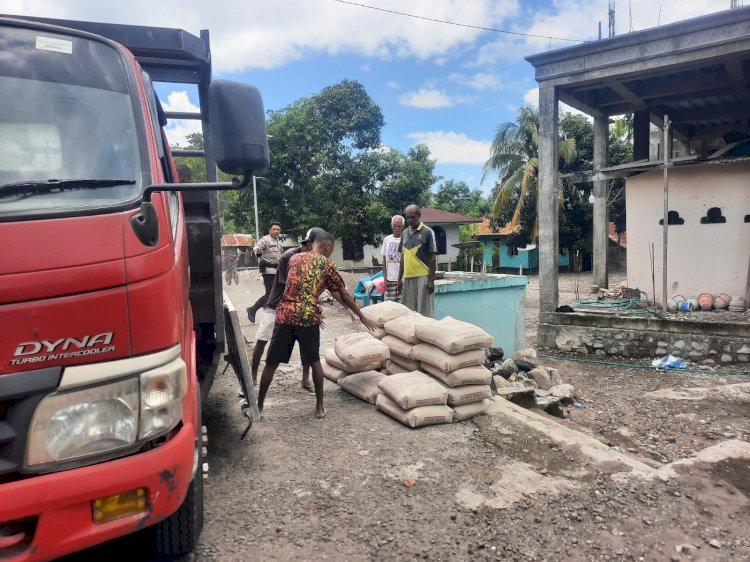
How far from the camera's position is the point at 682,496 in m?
3.24

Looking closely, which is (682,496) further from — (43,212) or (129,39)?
(129,39)

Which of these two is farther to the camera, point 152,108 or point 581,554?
point 581,554

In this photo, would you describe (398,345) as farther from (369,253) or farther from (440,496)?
(369,253)

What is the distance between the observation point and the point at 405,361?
492cm

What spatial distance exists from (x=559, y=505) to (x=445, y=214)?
29.5 m

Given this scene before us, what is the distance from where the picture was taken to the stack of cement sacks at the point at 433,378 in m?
4.14

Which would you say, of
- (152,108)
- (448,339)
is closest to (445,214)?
(448,339)

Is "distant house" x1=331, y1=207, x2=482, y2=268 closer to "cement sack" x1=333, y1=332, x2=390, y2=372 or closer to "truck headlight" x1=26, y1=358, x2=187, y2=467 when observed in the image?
"cement sack" x1=333, y1=332, x2=390, y2=372

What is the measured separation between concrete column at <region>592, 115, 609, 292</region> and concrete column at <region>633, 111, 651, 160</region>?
857mm

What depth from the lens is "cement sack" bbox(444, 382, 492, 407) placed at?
4293mm

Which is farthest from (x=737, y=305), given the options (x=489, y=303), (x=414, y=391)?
(x=414, y=391)

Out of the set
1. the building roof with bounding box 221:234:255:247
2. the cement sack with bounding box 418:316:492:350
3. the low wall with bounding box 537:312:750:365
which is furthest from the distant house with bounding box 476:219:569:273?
the cement sack with bounding box 418:316:492:350

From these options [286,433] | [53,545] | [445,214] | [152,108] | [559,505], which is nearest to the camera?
[53,545]

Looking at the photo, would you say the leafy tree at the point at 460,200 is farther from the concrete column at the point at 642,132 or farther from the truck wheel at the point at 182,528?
the truck wheel at the point at 182,528
